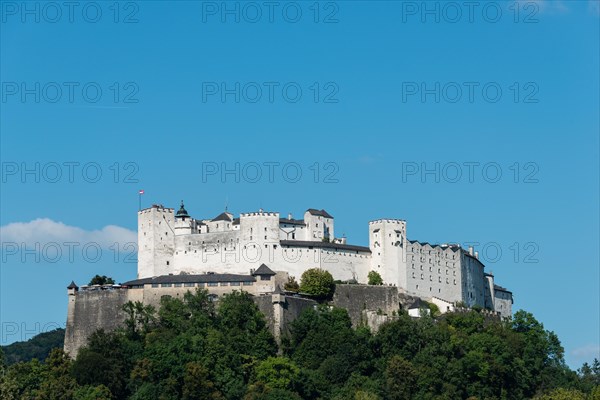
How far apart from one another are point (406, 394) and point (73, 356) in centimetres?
2448

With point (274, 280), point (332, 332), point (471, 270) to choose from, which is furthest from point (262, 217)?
point (471, 270)

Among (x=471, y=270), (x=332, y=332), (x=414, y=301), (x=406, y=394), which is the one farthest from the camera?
(x=471, y=270)

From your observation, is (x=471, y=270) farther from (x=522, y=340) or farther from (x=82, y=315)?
(x=82, y=315)

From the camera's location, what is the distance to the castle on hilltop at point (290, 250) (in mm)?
90562

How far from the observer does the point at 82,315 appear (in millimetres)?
89500

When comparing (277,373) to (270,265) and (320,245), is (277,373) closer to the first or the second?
(270,265)

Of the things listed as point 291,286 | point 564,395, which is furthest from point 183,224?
point 564,395

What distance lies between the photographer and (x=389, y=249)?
92.8 meters

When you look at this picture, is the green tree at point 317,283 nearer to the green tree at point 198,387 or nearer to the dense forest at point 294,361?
the dense forest at point 294,361

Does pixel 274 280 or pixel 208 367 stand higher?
pixel 274 280

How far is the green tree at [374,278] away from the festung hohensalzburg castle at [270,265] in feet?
1.21

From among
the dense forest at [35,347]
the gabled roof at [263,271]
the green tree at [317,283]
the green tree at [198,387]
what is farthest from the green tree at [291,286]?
the dense forest at [35,347]

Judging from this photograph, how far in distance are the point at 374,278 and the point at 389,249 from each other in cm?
267

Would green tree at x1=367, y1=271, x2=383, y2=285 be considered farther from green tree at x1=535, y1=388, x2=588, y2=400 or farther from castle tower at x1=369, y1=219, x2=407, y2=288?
green tree at x1=535, y1=388, x2=588, y2=400
